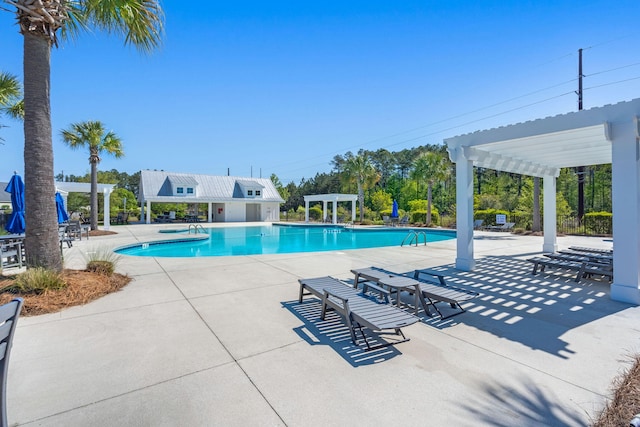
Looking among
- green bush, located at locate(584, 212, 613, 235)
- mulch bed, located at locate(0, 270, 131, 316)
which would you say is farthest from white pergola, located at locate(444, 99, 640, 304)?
green bush, located at locate(584, 212, 613, 235)

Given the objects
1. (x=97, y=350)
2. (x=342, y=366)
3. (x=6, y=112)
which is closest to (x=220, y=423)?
(x=342, y=366)

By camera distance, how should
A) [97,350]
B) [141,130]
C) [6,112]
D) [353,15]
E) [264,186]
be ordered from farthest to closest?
[264,186] → [141,130] → [353,15] → [6,112] → [97,350]

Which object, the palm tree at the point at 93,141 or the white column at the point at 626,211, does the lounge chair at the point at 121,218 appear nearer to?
the palm tree at the point at 93,141

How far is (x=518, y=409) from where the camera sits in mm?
2289

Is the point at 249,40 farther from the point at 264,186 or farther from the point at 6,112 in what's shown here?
the point at 264,186

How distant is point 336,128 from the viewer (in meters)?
31.2

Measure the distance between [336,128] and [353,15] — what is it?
20122mm

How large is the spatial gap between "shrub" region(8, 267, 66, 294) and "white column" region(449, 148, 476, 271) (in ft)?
26.6

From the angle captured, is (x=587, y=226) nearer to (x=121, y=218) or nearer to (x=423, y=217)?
(x=423, y=217)

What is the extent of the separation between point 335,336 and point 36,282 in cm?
476

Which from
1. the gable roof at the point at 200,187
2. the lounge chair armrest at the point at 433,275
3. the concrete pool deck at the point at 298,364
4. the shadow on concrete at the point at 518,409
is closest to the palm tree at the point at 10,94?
the concrete pool deck at the point at 298,364

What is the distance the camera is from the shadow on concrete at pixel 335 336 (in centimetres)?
314

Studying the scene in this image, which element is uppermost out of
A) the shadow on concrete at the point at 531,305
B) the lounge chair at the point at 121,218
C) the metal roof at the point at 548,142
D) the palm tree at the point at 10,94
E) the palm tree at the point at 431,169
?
the palm tree at the point at 10,94

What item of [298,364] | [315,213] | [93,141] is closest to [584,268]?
[298,364]
